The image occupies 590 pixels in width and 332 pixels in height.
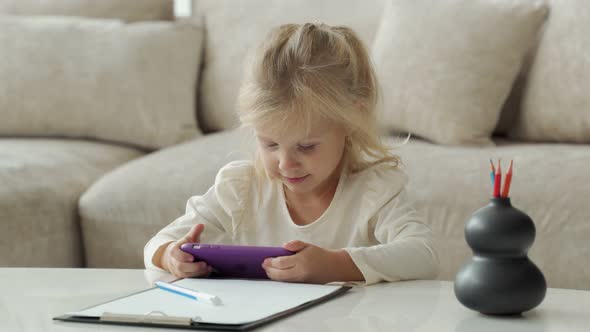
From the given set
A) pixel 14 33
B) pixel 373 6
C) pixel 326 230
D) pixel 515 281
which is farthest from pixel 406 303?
pixel 14 33

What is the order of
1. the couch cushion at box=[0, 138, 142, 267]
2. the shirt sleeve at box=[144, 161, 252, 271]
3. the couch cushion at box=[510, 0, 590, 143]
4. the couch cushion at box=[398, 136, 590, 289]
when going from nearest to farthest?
the shirt sleeve at box=[144, 161, 252, 271]
the couch cushion at box=[398, 136, 590, 289]
the couch cushion at box=[0, 138, 142, 267]
the couch cushion at box=[510, 0, 590, 143]

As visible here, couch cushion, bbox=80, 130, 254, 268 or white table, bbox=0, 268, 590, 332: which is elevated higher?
white table, bbox=0, 268, 590, 332

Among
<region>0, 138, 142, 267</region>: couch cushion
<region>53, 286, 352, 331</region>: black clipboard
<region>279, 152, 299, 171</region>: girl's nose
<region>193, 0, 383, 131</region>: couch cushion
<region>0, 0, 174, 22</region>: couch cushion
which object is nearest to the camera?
<region>53, 286, 352, 331</region>: black clipboard

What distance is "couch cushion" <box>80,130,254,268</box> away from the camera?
7.09 feet

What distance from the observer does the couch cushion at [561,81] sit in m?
2.36

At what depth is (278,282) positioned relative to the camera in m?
1.11

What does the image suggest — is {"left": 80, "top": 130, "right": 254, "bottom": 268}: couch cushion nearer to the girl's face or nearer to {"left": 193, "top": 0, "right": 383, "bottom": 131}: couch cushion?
{"left": 193, "top": 0, "right": 383, "bottom": 131}: couch cushion

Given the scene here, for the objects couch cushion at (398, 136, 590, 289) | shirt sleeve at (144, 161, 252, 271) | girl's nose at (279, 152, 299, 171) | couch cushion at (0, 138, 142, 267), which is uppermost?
girl's nose at (279, 152, 299, 171)

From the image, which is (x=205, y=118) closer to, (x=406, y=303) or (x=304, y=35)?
(x=304, y=35)

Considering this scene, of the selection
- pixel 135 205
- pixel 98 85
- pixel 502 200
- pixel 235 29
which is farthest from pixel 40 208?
pixel 502 200

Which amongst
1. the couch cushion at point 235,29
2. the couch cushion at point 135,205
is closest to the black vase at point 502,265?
the couch cushion at point 135,205

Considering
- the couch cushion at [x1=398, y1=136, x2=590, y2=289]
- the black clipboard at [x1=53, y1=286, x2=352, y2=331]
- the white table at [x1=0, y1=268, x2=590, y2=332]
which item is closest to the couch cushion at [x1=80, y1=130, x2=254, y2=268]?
the couch cushion at [x1=398, y1=136, x2=590, y2=289]

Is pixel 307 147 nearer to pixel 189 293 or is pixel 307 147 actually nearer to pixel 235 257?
pixel 235 257

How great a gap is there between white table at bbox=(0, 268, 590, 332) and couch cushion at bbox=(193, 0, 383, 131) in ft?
5.60
